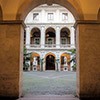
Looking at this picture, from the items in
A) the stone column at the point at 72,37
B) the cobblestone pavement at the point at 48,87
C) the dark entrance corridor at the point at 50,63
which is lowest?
the cobblestone pavement at the point at 48,87

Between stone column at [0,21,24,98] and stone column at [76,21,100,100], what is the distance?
6.82ft

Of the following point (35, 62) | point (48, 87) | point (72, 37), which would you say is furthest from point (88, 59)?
point (35, 62)

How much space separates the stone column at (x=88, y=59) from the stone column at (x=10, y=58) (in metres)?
2.08

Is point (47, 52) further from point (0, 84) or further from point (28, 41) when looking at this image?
point (0, 84)

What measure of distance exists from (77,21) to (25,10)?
1.98 meters

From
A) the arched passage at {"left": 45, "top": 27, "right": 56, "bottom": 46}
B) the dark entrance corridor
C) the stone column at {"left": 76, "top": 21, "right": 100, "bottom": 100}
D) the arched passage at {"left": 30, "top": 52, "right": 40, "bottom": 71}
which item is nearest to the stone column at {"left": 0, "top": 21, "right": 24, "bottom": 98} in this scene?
the stone column at {"left": 76, "top": 21, "right": 100, "bottom": 100}

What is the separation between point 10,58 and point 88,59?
2659 mm

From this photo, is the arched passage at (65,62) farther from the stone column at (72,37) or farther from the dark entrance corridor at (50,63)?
the stone column at (72,37)

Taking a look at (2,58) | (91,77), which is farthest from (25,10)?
(91,77)

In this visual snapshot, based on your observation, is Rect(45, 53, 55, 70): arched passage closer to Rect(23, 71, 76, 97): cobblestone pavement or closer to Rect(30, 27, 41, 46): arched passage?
Rect(30, 27, 41, 46): arched passage

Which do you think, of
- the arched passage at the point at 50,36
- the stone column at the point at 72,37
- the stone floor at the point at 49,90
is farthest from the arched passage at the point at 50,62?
the stone floor at the point at 49,90

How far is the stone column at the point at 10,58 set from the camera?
269 inches

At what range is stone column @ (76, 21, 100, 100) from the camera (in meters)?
6.79

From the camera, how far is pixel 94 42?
6949mm
